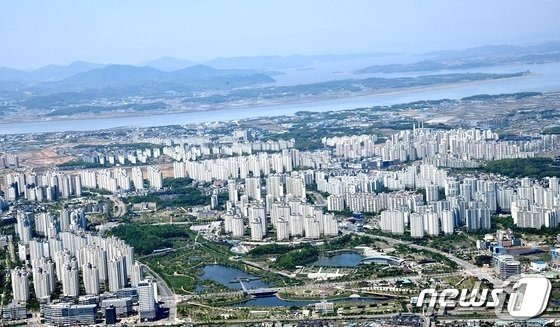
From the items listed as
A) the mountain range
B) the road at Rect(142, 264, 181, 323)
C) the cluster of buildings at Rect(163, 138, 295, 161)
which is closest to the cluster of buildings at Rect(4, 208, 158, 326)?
the road at Rect(142, 264, 181, 323)

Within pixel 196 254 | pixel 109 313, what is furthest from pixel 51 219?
pixel 109 313

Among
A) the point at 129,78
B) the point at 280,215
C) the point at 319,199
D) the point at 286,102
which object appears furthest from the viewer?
the point at 129,78

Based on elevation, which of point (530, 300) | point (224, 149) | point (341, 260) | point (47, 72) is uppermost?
point (47, 72)

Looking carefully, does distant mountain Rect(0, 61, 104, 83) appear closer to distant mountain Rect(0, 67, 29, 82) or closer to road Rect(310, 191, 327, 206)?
distant mountain Rect(0, 67, 29, 82)

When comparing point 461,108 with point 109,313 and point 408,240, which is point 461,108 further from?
point 109,313

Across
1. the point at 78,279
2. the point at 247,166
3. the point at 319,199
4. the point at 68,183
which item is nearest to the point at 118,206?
the point at 68,183

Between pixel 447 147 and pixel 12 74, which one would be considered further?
pixel 12 74

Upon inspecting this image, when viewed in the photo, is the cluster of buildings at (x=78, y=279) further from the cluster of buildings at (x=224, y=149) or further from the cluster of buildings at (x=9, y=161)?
the cluster of buildings at (x=9, y=161)

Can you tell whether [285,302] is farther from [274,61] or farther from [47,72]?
[274,61]

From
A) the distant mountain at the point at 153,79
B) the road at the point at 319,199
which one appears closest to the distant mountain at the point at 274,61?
the distant mountain at the point at 153,79
